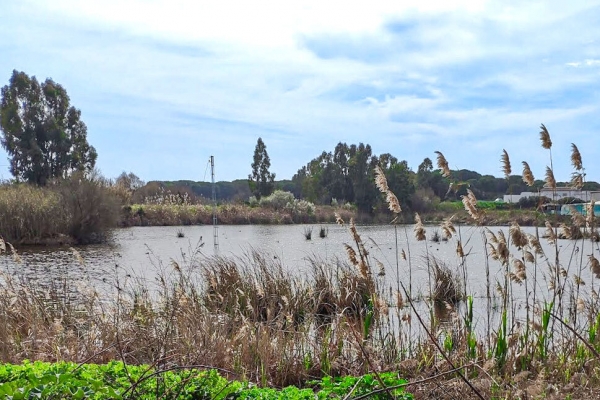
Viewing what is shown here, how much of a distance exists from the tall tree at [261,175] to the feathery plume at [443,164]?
54.3 m

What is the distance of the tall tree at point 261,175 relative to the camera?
5953 cm

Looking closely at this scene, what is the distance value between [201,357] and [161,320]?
70.0 inches

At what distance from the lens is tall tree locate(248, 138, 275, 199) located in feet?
195

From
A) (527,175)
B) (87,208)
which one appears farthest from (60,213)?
(527,175)

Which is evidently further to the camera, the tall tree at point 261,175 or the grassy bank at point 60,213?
the tall tree at point 261,175

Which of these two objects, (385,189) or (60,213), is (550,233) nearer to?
(385,189)

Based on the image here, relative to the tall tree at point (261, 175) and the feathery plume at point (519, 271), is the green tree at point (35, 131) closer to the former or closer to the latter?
the tall tree at point (261, 175)

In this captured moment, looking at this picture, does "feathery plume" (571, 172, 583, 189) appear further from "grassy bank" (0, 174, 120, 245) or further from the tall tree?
the tall tree

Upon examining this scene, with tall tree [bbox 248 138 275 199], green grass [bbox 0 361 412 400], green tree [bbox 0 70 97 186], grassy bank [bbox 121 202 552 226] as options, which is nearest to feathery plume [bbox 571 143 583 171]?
green grass [bbox 0 361 412 400]

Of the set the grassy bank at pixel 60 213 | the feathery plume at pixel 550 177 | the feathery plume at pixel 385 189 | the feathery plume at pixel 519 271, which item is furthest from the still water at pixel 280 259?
the feathery plume at pixel 385 189

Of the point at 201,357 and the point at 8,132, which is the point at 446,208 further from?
the point at 201,357

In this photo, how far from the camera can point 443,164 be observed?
505 centimetres

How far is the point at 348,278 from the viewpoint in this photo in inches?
387

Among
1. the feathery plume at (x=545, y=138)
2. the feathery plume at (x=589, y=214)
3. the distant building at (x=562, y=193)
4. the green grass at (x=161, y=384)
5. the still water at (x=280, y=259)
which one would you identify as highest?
the feathery plume at (x=545, y=138)
